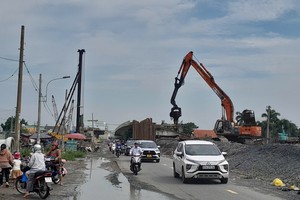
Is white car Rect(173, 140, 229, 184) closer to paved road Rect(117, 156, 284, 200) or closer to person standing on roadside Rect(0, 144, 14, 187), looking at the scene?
paved road Rect(117, 156, 284, 200)

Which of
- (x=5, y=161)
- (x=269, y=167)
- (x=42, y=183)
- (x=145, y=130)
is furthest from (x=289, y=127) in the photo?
(x=42, y=183)

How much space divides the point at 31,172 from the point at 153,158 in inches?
885

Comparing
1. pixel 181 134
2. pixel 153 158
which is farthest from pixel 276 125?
pixel 153 158

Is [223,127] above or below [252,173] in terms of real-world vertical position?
above

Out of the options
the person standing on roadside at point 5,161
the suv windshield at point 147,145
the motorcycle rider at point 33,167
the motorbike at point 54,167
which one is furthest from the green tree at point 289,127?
the motorcycle rider at point 33,167

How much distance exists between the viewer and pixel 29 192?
1392 cm

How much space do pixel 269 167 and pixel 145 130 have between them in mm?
35042

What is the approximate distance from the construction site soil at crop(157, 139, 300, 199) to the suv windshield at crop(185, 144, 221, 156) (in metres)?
1.93

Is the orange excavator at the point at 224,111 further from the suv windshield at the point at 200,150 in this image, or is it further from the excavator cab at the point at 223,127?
→ the suv windshield at the point at 200,150

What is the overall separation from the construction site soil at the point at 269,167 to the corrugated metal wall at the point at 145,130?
21913 millimetres

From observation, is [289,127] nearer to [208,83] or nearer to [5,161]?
[208,83]

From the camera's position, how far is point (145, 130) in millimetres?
60156

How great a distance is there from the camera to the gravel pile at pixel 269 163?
22523 millimetres

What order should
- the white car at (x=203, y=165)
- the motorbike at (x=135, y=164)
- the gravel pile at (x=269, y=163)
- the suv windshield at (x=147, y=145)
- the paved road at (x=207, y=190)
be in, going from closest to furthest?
the paved road at (x=207, y=190) → the white car at (x=203, y=165) → the gravel pile at (x=269, y=163) → the motorbike at (x=135, y=164) → the suv windshield at (x=147, y=145)
